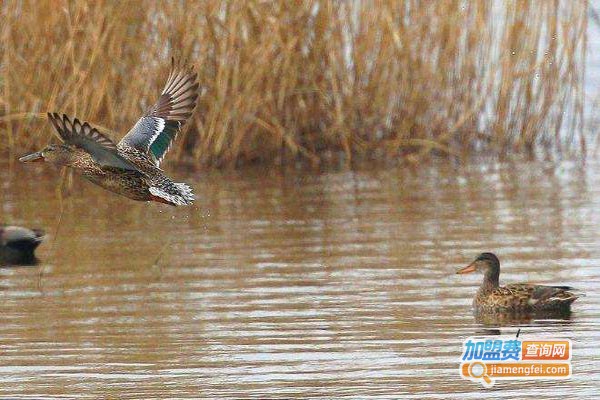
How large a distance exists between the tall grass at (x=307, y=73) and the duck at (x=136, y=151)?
3665mm

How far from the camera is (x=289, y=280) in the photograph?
910cm

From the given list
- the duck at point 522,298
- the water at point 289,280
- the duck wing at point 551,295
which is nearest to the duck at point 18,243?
the water at point 289,280

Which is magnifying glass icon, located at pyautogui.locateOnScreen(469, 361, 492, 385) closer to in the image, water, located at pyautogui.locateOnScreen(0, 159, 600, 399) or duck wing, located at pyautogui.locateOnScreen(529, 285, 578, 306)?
water, located at pyautogui.locateOnScreen(0, 159, 600, 399)

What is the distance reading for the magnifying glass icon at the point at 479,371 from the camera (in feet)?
21.8

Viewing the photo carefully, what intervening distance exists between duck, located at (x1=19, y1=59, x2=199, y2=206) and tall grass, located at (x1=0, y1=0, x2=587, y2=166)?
3665mm

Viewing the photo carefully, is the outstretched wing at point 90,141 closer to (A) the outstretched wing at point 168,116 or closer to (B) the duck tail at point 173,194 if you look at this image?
(B) the duck tail at point 173,194

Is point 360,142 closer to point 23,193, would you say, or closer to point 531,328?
point 23,193

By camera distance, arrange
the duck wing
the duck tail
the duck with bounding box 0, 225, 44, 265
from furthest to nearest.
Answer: the duck with bounding box 0, 225, 44, 265, the duck wing, the duck tail

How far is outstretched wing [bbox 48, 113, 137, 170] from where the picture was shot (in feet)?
22.5

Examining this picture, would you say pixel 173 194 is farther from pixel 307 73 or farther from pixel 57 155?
pixel 307 73

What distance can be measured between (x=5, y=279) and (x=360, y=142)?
5.33 meters

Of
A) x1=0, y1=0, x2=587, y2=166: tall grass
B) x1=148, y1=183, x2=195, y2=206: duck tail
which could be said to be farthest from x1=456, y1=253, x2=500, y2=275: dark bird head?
x1=0, y1=0, x2=587, y2=166: tall grass

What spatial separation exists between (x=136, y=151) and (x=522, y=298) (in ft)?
6.93

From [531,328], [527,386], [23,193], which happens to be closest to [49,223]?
[23,193]
